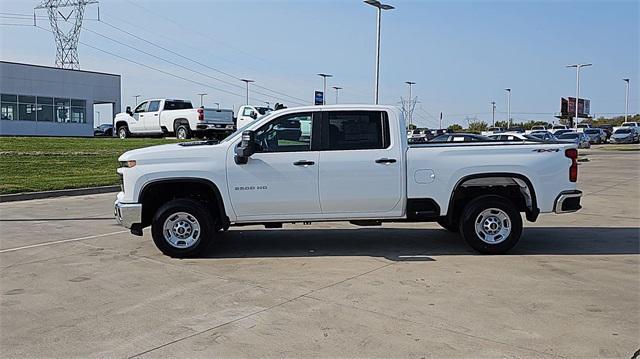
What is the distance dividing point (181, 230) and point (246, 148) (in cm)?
137

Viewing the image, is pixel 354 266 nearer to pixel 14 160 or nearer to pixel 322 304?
pixel 322 304

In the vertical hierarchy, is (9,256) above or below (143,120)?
below

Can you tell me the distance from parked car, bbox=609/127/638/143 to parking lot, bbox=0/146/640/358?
5729 cm

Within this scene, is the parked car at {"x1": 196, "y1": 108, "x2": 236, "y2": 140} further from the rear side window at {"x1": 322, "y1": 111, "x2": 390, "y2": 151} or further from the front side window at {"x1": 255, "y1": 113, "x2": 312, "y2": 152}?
the rear side window at {"x1": 322, "y1": 111, "x2": 390, "y2": 151}

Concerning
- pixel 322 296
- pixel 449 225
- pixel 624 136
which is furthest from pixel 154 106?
pixel 624 136

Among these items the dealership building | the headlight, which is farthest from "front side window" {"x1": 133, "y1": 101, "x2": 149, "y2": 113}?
the headlight

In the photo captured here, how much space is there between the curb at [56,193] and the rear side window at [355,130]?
9.65 metres

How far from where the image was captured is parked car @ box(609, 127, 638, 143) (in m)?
61.0

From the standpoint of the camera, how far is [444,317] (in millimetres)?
5457

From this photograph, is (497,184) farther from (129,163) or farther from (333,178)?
(129,163)

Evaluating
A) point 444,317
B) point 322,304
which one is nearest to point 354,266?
point 322,304

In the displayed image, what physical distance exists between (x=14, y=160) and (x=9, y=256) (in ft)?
42.1

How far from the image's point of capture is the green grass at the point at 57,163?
1624 centimetres

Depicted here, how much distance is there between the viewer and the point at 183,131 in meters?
27.1
